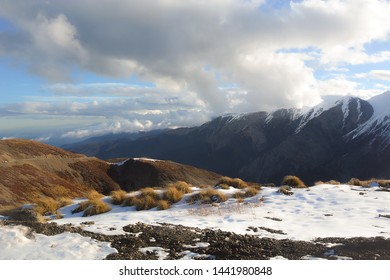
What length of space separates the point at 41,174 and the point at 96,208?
146ft

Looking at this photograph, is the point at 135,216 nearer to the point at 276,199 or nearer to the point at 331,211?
the point at 276,199

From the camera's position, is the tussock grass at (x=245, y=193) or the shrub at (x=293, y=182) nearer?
the tussock grass at (x=245, y=193)

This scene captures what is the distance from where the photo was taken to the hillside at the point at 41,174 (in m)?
46.4

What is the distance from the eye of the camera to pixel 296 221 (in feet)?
57.8

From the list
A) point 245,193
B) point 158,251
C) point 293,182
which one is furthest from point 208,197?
point 158,251

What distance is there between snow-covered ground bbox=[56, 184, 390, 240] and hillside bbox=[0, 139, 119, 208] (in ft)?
83.0

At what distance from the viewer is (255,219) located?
18.0 meters

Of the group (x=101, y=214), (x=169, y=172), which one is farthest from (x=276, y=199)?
(x=169, y=172)

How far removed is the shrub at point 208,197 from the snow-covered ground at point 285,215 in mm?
641

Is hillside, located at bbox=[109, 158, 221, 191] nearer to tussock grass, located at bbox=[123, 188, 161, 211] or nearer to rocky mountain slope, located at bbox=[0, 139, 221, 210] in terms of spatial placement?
rocky mountain slope, located at bbox=[0, 139, 221, 210]

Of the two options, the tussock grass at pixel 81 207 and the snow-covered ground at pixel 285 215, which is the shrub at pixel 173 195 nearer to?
the snow-covered ground at pixel 285 215

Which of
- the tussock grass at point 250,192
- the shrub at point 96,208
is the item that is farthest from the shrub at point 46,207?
the tussock grass at point 250,192

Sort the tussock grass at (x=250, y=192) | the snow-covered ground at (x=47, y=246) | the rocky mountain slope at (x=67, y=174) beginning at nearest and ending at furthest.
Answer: the snow-covered ground at (x=47, y=246) → the tussock grass at (x=250, y=192) → the rocky mountain slope at (x=67, y=174)
